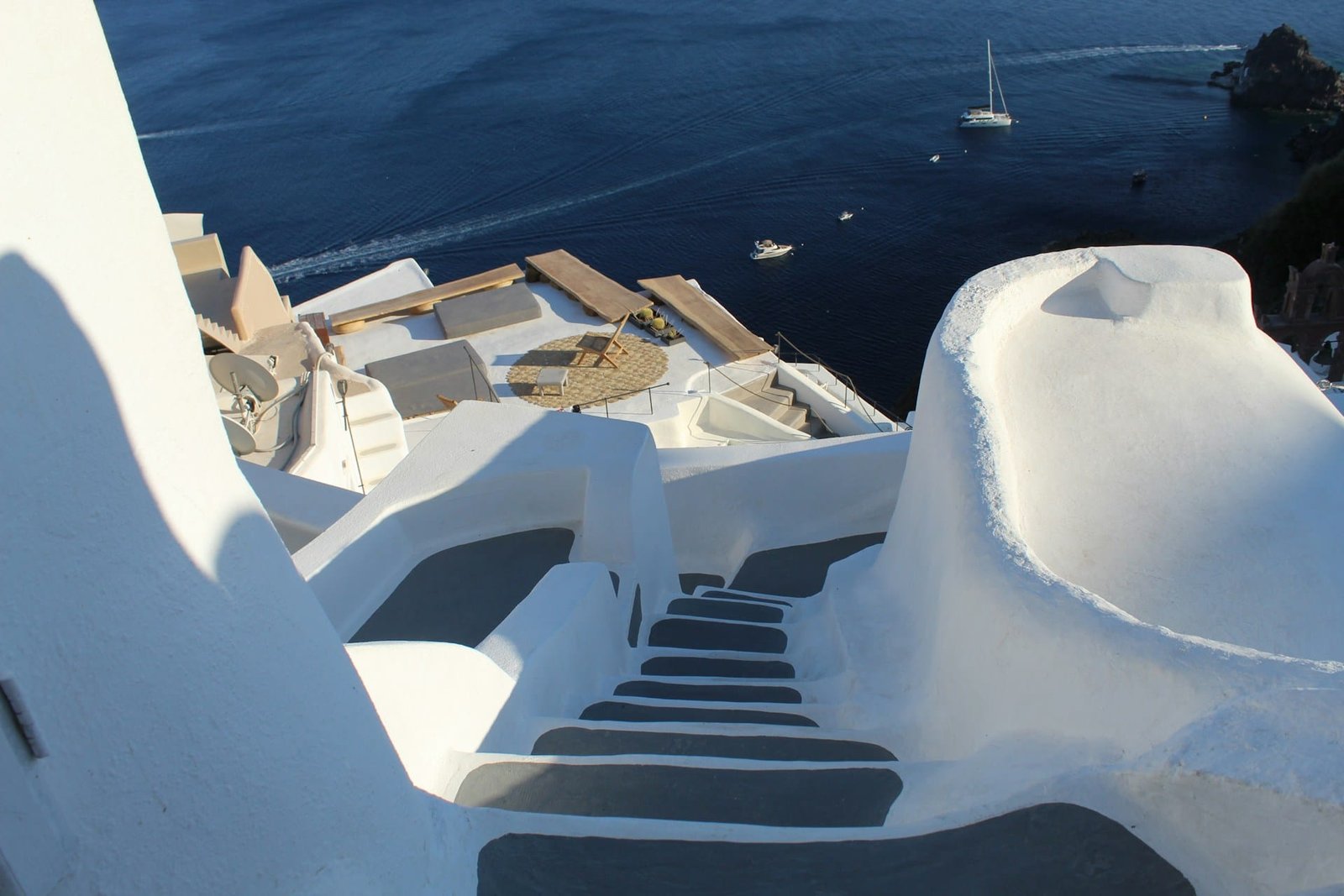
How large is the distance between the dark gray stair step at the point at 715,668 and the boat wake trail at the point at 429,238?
33.0 metres

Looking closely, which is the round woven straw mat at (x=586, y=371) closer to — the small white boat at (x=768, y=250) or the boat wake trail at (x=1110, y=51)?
the small white boat at (x=768, y=250)

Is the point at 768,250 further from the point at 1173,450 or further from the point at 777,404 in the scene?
the point at 1173,450

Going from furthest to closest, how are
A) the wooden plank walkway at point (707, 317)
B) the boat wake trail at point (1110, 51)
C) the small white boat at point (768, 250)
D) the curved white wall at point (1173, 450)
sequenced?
the boat wake trail at point (1110, 51), the small white boat at point (768, 250), the wooden plank walkway at point (707, 317), the curved white wall at point (1173, 450)

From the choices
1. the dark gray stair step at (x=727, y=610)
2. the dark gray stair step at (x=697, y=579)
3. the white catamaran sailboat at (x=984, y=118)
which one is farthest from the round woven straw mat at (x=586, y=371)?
the white catamaran sailboat at (x=984, y=118)

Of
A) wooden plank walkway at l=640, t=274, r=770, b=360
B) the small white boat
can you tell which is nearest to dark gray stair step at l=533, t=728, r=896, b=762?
wooden plank walkway at l=640, t=274, r=770, b=360

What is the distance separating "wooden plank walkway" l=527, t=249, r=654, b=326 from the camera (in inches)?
998

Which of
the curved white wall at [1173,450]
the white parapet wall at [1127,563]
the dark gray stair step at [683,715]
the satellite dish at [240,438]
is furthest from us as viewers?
the satellite dish at [240,438]

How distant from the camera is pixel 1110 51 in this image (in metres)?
53.4

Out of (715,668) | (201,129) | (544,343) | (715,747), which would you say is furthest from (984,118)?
(715,747)

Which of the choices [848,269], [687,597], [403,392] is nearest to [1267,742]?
[687,597]

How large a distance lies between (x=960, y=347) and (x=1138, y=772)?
3284mm

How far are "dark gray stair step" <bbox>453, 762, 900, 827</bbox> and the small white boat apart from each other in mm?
34875

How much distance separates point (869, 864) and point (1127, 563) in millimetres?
2479

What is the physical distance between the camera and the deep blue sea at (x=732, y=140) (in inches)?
1565
